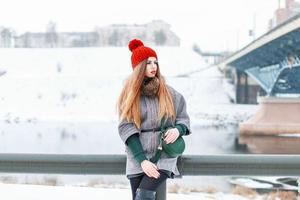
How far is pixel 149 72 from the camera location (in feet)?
7.44

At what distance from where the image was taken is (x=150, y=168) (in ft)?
7.16

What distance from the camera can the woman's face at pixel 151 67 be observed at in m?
2.27

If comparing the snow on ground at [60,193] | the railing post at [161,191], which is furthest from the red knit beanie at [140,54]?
Result: the snow on ground at [60,193]

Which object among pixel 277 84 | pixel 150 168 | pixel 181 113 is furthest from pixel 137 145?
pixel 277 84

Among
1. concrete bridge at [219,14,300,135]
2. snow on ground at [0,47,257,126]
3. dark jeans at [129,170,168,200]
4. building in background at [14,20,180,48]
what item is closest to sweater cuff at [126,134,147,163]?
dark jeans at [129,170,168,200]

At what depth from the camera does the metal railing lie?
2410mm

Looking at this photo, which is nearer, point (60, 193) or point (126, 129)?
point (126, 129)

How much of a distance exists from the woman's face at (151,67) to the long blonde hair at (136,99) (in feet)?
0.05

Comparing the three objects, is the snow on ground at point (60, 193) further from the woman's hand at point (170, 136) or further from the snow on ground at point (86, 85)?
the snow on ground at point (86, 85)

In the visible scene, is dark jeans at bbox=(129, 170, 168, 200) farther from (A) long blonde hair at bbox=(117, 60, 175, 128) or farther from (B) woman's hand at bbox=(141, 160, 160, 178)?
(A) long blonde hair at bbox=(117, 60, 175, 128)

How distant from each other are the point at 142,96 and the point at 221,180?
426 inches

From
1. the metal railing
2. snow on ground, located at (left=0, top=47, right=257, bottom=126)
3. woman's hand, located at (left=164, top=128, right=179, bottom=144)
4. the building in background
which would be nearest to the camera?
woman's hand, located at (left=164, top=128, right=179, bottom=144)

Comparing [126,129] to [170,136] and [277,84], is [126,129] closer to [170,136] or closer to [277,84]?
[170,136]

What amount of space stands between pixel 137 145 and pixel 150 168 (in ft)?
0.37
